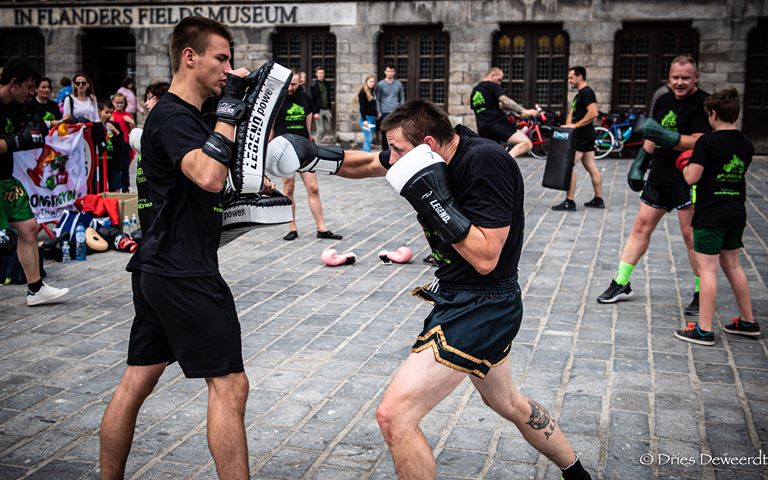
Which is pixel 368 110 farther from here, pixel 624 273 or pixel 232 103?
pixel 232 103

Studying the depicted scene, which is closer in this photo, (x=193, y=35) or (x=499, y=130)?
(x=193, y=35)

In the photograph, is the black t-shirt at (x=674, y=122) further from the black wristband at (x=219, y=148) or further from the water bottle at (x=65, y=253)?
the water bottle at (x=65, y=253)

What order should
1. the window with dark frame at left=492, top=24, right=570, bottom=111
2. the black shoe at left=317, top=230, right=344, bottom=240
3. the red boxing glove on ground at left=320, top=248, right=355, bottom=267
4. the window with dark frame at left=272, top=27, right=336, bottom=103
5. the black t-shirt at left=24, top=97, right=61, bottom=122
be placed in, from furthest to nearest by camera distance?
1. the window with dark frame at left=272, top=27, right=336, bottom=103
2. the window with dark frame at left=492, top=24, right=570, bottom=111
3. the black t-shirt at left=24, top=97, right=61, bottom=122
4. the black shoe at left=317, top=230, right=344, bottom=240
5. the red boxing glove on ground at left=320, top=248, right=355, bottom=267

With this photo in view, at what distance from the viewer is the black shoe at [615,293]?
22.0 feet

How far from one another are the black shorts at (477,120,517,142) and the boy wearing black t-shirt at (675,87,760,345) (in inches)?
202

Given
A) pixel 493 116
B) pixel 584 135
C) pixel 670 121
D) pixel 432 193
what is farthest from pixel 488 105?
pixel 432 193

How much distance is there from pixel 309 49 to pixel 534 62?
19.0 ft

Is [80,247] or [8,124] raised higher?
[8,124]

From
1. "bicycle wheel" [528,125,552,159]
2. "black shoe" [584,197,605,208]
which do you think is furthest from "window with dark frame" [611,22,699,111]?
"black shoe" [584,197,605,208]

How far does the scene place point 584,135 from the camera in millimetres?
11672

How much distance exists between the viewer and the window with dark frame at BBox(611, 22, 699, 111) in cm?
1931

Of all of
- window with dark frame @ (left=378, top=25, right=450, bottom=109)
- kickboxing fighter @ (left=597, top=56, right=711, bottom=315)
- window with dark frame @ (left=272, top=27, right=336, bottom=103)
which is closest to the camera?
kickboxing fighter @ (left=597, top=56, right=711, bottom=315)

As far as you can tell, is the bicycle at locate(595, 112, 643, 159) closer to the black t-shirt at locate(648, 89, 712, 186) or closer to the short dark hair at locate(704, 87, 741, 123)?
the black t-shirt at locate(648, 89, 712, 186)

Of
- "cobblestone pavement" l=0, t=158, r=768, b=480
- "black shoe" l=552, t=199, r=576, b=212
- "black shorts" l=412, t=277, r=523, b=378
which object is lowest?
"cobblestone pavement" l=0, t=158, r=768, b=480
